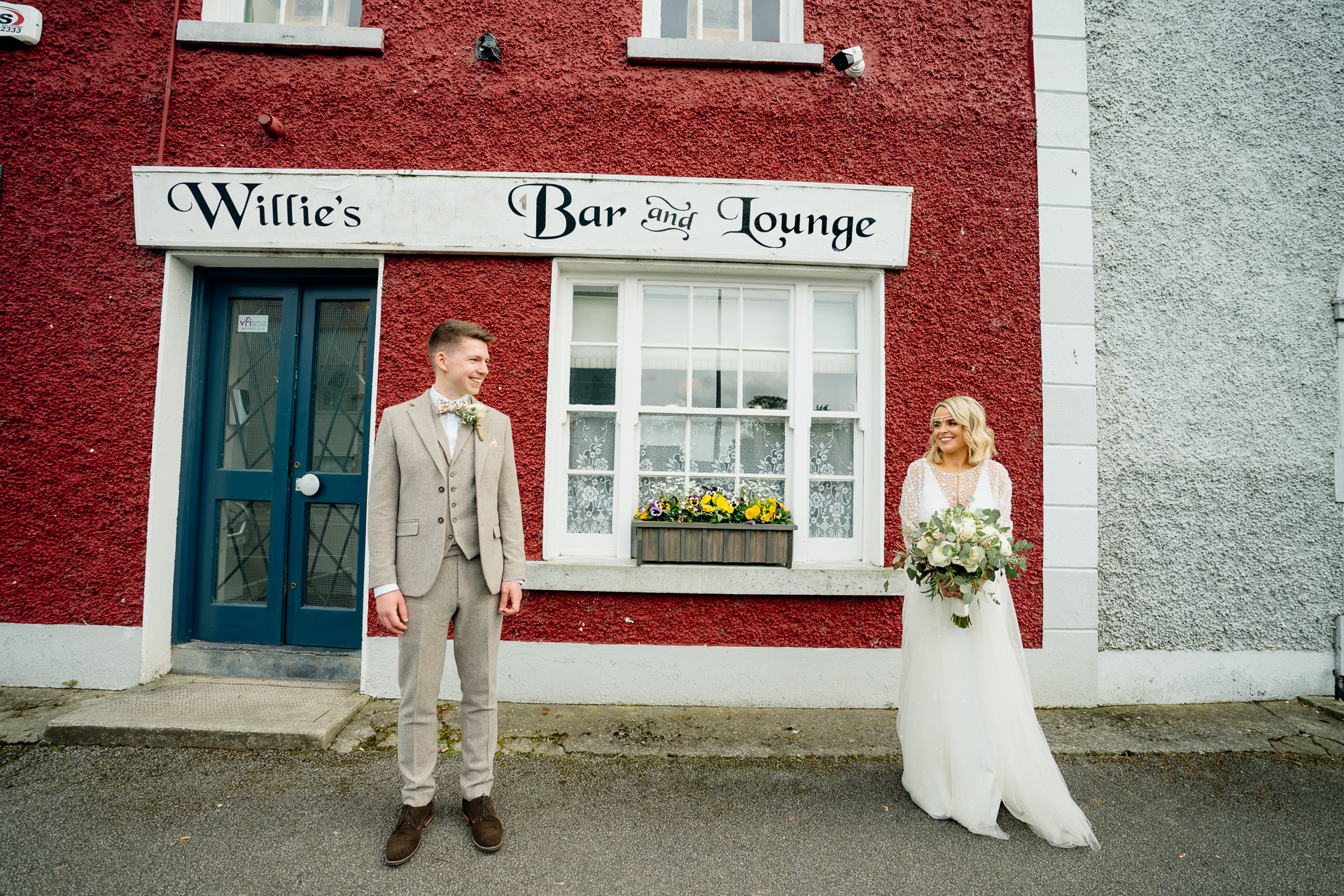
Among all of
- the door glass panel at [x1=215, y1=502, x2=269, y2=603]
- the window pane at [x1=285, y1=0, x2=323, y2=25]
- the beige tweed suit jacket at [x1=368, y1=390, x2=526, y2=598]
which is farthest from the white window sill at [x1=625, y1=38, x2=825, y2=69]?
the door glass panel at [x1=215, y1=502, x2=269, y2=603]

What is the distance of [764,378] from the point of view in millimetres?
4598

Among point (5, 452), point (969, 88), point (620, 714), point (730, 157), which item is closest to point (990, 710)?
point (620, 714)

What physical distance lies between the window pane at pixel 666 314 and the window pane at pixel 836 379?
943 millimetres

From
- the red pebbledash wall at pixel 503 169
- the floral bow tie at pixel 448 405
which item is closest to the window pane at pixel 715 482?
the red pebbledash wall at pixel 503 169

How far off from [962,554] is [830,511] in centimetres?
165

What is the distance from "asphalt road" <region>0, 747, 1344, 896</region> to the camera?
8.61 ft

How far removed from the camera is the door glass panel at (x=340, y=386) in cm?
463

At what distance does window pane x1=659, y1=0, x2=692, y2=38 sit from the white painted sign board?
1239mm

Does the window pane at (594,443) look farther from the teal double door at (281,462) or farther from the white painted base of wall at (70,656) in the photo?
the white painted base of wall at (70,656)

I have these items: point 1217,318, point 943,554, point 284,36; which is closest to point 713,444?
point 943,554

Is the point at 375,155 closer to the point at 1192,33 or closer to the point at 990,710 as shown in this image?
the point at 990,710

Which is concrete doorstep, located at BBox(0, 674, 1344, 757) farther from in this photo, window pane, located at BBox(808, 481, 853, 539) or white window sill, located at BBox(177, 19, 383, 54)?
white window sill, located at BBox(177, 19, 383, 54)

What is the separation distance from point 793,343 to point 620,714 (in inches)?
105

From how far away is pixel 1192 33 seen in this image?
4.60 meters
